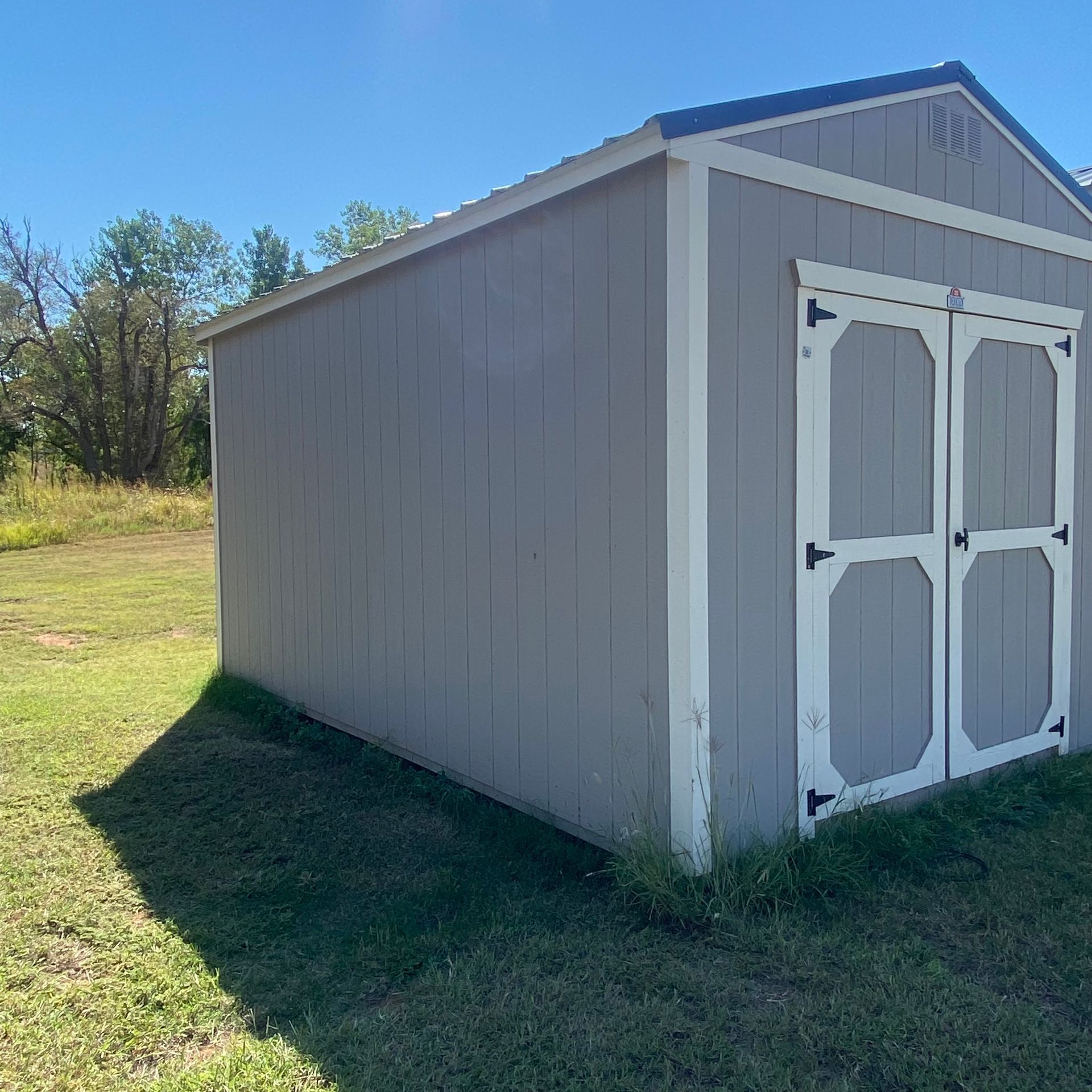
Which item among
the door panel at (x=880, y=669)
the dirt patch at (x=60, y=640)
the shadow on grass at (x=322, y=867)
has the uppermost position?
the door panel at (x=880, y=669)

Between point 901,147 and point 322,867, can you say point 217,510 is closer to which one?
Result: point 322,867

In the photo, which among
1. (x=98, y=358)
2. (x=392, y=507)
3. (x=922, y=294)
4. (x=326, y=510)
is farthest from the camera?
(x=98, y=358)

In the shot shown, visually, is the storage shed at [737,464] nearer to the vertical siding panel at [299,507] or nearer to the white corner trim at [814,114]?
the white corner trim at [814,114]

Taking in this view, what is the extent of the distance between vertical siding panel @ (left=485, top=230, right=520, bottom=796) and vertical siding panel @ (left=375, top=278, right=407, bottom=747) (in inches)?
29.4

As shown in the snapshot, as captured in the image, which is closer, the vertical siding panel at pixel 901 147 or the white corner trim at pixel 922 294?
the white corner trim at pixel 922 294

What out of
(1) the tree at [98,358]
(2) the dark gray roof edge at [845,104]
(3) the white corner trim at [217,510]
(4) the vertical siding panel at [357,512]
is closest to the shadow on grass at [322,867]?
(4) the vertical siding panel at [357,512]

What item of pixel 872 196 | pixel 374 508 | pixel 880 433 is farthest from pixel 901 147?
pixel 374 508

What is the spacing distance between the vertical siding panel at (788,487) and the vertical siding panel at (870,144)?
0.31 metres

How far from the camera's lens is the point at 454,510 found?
3791mm

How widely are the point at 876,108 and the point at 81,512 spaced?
596 inches

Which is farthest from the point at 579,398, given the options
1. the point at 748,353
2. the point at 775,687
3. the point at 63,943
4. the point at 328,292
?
the point at 63,943

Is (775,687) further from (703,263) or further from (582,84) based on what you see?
(582,84)

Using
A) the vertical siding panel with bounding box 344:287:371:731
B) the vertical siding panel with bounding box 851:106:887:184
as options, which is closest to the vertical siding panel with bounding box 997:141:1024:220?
the vertical siding panel with bounding box 851:106:887:184

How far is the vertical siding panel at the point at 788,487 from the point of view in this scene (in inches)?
116
